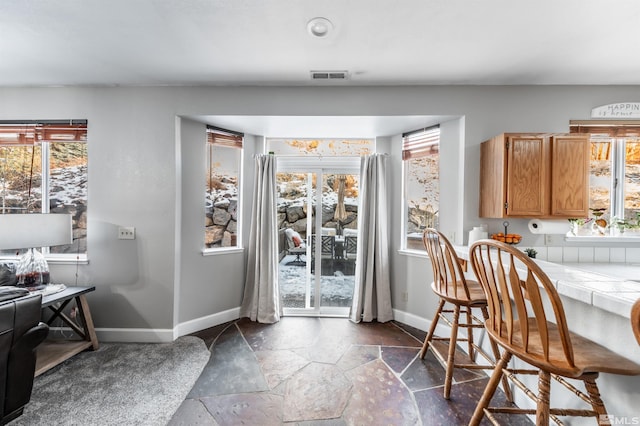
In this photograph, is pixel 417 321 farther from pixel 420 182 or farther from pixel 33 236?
pixel 33 236

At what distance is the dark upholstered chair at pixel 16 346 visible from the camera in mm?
1450

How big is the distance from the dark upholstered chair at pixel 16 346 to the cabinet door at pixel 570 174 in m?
3.88

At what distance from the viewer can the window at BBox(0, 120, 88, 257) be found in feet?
9.08

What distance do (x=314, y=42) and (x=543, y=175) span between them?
7.31 ft

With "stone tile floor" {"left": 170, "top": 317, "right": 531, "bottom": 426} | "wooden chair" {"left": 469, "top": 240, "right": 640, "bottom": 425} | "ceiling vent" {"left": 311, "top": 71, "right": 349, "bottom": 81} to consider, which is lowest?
"stone tile floor" {"left": 170, "top": 317, "right": 531, "bottom": 426}

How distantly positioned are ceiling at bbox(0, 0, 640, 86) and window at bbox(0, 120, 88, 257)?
20.8 inches

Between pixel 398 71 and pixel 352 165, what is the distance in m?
1.18

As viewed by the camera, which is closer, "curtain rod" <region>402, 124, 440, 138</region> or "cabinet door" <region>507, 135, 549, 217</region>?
"cabinet door" <region>507, 135, 549, 217</region>

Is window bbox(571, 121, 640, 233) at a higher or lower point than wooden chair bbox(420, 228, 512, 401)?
higher

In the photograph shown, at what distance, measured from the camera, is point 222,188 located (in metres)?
3.13

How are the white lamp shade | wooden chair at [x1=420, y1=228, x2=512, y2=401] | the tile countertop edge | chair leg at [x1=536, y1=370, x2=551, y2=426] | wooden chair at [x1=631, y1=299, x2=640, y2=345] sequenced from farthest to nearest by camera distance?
the white lamp shade → wooden chair at [x1=420, y1=228, x2=512, y2=401] → chair leg at [x1=536, y1=370, x2=551, y2=426] → the tile countertop edge → wooden chair at [x1=631, y1=299, x2=640, y2=345]

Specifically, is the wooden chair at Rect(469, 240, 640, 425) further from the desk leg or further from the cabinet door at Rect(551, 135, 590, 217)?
the desk leg

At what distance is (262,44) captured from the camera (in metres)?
2.01

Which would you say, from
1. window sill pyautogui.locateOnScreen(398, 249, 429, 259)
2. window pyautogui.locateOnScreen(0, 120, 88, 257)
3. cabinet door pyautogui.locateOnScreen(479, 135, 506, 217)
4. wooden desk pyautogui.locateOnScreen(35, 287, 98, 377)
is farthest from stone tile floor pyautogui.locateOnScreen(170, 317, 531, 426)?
window pyautogui.locateOnScreen(0, 120, 88, 257)
